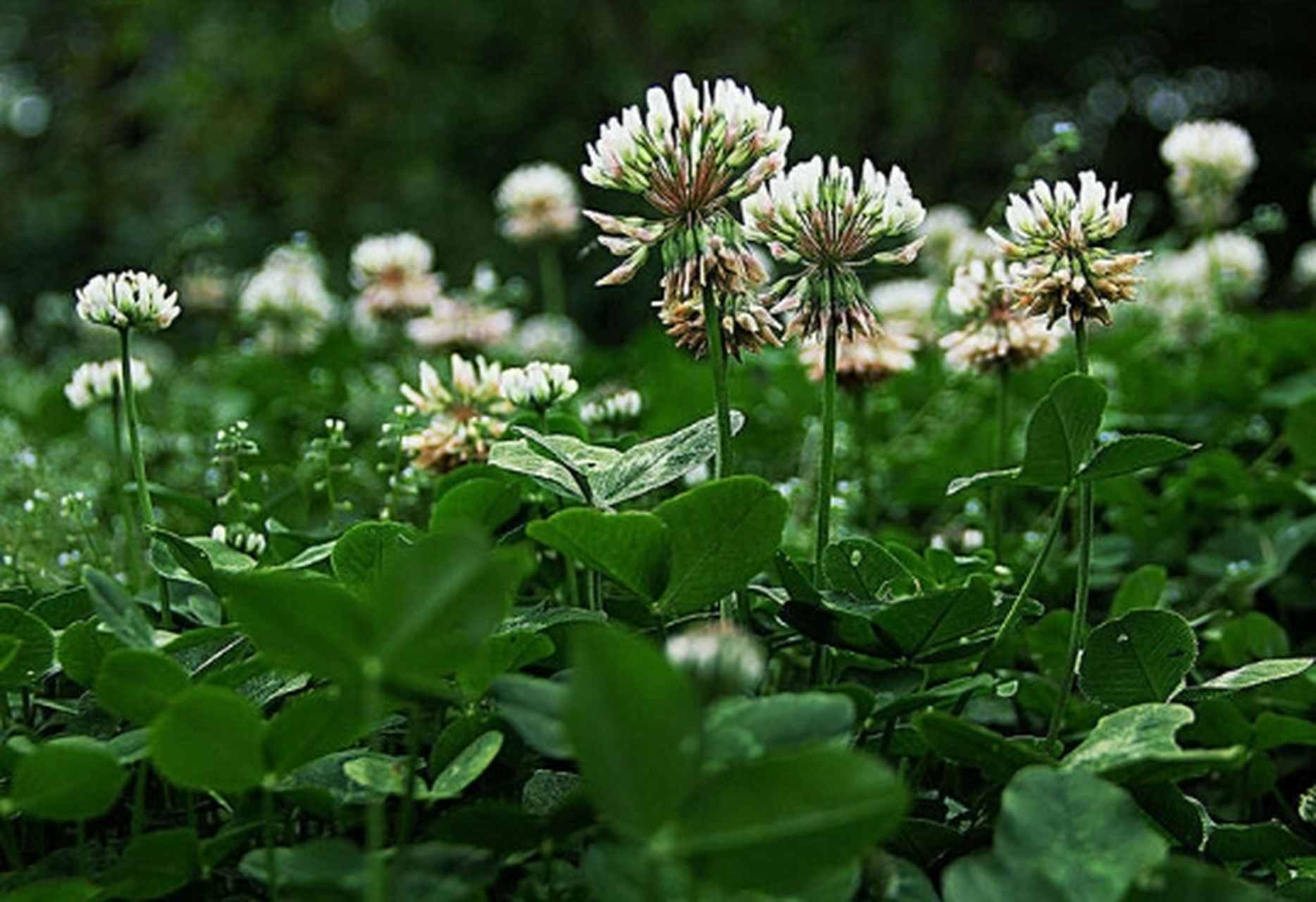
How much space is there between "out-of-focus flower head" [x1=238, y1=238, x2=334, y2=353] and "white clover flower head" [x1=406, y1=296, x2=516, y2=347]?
468mm

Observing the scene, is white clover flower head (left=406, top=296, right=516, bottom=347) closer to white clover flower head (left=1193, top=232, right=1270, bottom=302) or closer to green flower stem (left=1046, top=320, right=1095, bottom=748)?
white clover flower head (left=1193, top=232, right=1270, bottom=302)

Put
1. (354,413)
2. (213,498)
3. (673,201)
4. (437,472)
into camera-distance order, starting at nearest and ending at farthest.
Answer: (673,201), (437,472), (213,498), (354,413)

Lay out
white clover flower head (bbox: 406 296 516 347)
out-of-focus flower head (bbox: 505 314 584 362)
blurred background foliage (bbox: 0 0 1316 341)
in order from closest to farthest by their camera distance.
→ white clover flower head (bbox: 406 296 516 347) → out-of-focus flower head (bbox: 505 314 584 362) → blurred background foliage (bbox: 0 0 1316 341)

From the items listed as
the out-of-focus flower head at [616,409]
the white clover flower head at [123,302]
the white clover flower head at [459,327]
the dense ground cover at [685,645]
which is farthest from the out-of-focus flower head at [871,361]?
the white clover flower head at [459,327]

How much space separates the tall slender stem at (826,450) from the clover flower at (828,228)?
0.04ft

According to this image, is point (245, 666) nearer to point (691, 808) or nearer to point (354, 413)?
point (691, 808)

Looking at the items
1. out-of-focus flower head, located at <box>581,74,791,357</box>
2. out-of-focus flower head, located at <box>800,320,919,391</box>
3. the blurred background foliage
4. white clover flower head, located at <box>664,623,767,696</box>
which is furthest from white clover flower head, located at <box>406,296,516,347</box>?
→ the blurred background foliage

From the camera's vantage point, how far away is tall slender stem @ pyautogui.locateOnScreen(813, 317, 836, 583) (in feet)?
3.11

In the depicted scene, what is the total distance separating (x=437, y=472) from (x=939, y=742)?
0.64 meters

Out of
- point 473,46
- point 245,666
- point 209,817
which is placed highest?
point 473,46

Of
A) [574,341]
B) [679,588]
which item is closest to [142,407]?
[574,341]

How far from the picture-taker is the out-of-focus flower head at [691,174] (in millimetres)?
917

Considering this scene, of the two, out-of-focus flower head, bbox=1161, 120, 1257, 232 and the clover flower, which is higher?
out-of-focus flower head, bbox=1161, 120, 1257, 232

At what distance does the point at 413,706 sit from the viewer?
691mm
